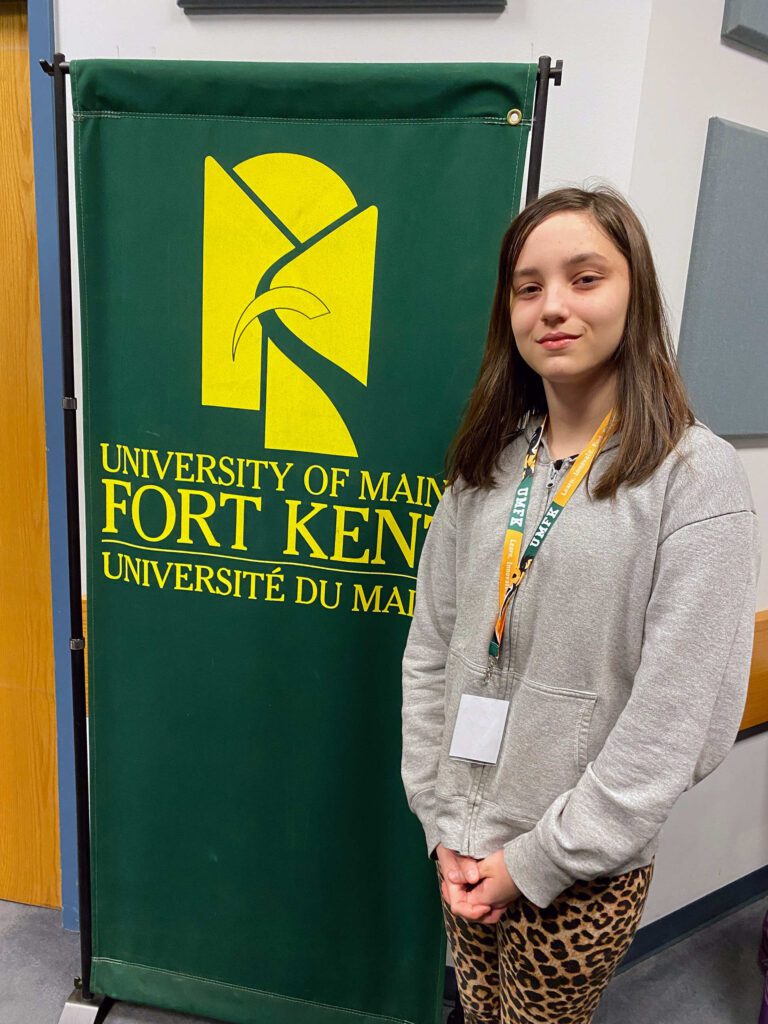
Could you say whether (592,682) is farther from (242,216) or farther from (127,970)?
(127,970)

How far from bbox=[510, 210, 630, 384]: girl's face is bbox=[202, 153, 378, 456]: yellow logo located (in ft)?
1.63

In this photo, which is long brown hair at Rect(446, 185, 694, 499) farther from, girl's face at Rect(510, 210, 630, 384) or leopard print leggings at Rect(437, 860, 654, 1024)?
leopard print leggings at Rect(437, 860, 654, 1024)

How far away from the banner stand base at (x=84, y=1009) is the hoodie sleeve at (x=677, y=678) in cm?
143

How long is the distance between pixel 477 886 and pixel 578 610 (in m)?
0.43

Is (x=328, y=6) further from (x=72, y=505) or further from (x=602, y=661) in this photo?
(x=602, y=661)

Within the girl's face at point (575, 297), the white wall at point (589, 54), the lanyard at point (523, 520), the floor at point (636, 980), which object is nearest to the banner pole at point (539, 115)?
the white wall at point (589, 54)

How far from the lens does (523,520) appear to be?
3.32ft

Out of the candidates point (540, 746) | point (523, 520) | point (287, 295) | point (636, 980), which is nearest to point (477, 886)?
point (540, 746)

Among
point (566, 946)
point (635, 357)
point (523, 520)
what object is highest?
point (635, 357)

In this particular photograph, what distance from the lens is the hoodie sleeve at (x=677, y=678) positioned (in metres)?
0.85

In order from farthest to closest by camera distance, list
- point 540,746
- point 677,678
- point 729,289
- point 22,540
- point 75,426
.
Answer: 1. point 22,540
2. point 729,289
3. point 75,426
4. point 540,746
5. point 677,678

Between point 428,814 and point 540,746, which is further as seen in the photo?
point 428,814

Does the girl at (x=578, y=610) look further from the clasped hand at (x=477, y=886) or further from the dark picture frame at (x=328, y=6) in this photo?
the dark picture frame at (x=328, y=6)

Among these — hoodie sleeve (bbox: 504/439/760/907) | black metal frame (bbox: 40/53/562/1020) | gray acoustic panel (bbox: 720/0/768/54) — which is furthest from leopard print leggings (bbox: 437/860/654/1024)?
gray acoustic panel (bbox: 720/0/768/54)
